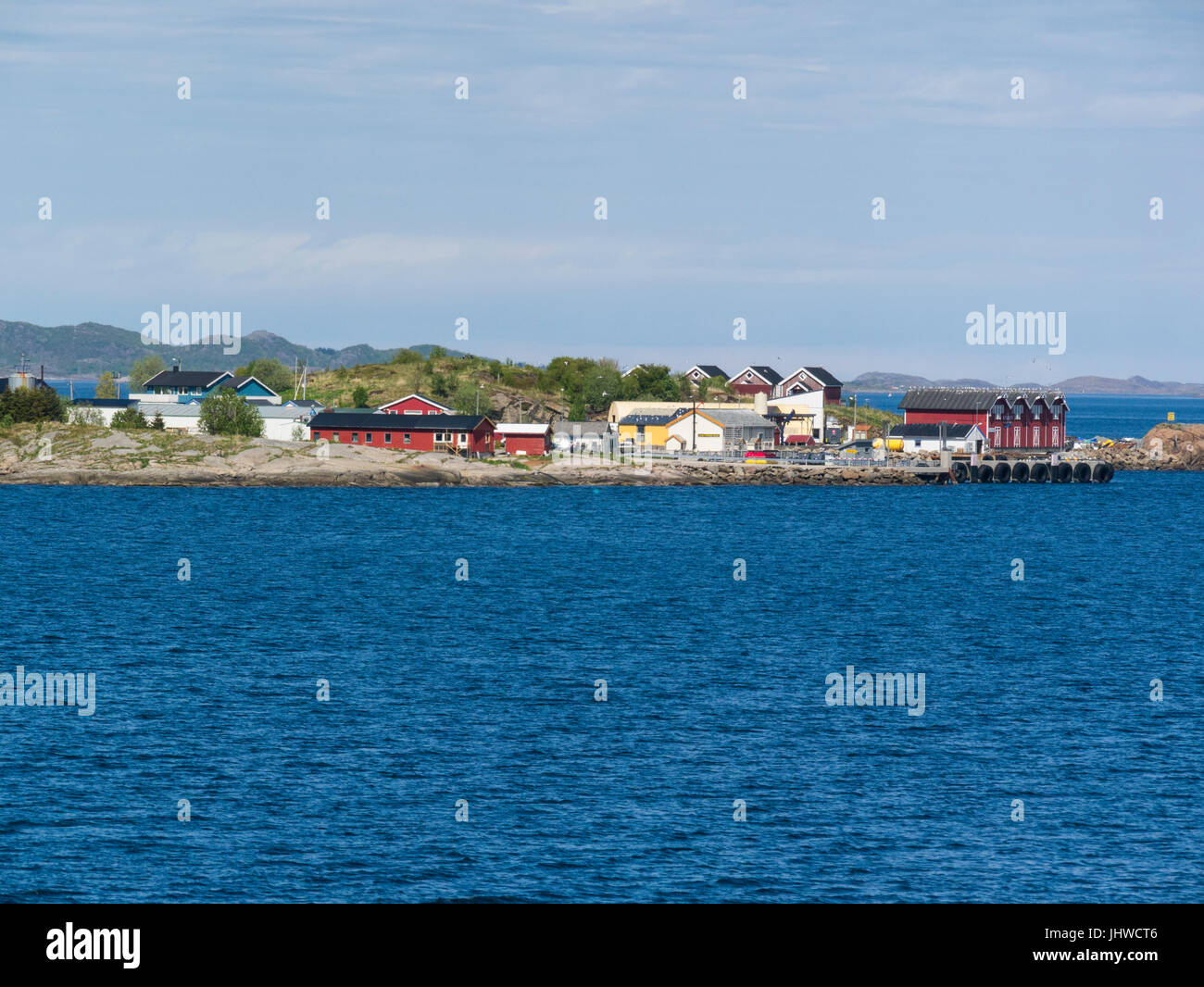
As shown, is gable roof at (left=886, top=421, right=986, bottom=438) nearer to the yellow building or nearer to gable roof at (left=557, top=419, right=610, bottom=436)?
the yellow building

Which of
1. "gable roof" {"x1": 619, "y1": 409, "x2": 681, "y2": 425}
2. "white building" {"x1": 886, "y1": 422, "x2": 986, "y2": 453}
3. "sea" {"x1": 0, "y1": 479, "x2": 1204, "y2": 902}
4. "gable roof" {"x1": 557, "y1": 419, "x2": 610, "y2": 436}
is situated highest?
"gable roof" {"x1": 619, "y1": 409, "x2": 681, "y2": 425}

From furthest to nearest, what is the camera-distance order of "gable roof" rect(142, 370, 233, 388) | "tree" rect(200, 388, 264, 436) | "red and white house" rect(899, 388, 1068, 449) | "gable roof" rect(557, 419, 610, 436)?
"red and white house" rect(899, 388, 1068, 449) < "gable roof" rect(557, 419, 610, 436) < "gable roof" rect(142, 370, 233, 388) < "tree" rect(200, 388, 264, 436)

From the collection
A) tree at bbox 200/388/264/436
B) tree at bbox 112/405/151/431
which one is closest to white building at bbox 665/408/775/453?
tree at bbox 200/388/264/436

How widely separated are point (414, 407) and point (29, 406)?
46012 millimetres

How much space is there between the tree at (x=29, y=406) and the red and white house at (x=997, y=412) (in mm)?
112491

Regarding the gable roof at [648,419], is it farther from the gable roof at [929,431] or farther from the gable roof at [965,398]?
the gable roof at [965,398]

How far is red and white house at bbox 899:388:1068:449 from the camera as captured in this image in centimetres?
18225

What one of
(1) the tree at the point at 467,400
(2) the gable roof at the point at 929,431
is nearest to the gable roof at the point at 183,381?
(1) the tree at the point at 467,400

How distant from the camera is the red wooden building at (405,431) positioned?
154750 mm

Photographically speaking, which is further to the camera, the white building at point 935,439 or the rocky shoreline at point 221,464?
the white building at point 935,439

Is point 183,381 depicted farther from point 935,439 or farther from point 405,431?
point 935,439

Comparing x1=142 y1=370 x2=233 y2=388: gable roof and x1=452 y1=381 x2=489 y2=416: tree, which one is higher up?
x1=142 y1=370 x2=233 y2=388: gable roof

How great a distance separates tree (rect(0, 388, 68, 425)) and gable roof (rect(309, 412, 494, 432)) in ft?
107
